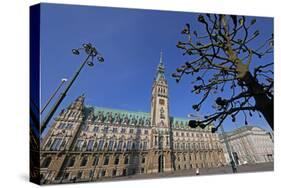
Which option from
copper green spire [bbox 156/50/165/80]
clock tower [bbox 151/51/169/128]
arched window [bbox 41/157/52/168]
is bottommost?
arched window [bbox 41/157/52/168]

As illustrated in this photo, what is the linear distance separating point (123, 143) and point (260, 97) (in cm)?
361

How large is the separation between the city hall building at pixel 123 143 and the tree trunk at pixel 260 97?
1335mm

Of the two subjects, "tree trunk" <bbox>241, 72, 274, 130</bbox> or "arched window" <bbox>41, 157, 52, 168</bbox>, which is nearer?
"arched window" <bbox>41, 157, 52, 168</bbox>

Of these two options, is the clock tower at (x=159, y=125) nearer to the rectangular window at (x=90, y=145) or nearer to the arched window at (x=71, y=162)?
the rectangular window at (x=90, y=145)

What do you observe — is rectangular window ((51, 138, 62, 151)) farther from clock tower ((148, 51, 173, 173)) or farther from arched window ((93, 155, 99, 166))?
clock tower ((148, 51, 173, 173))

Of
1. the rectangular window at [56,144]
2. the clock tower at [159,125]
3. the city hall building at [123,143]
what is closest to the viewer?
the rectangular window at [56,144]

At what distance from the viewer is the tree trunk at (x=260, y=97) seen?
8835mm

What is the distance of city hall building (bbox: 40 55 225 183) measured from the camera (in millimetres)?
7047

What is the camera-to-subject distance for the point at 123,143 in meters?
7.72

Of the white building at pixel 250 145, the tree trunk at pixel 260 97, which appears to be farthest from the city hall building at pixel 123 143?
the tree trunk at pixel 260 97

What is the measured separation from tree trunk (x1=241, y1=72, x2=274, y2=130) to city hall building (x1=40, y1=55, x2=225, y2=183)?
1.33 meters

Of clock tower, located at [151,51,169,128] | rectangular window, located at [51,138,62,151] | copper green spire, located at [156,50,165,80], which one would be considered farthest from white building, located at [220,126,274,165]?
rectangular window, located at [51,138,62,151]

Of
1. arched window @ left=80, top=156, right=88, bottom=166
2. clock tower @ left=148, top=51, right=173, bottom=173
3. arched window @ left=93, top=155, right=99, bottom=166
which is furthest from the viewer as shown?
clock tower @ left=148, top=51, right=173, bottom=173

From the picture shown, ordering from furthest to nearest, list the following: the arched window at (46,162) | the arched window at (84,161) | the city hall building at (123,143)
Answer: the arched window at (84,161) → the city hall building at (123,143) → the arched window at (46,162)
